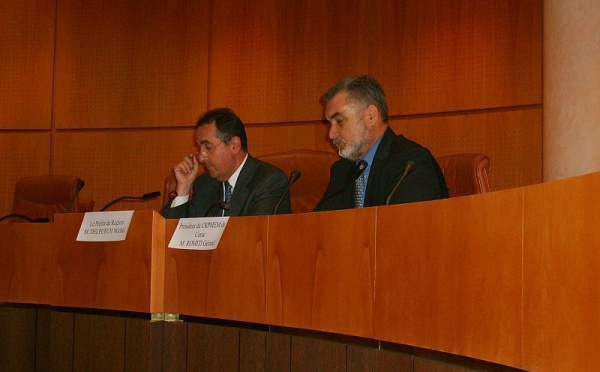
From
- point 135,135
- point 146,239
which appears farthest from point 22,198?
point 146,239

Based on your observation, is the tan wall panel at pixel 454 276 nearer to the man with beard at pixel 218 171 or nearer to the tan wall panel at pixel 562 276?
the tan wall panel at pixel 562 276

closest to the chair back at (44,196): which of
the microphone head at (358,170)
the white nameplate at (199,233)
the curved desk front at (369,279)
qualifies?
the curved desk front at (369,279)

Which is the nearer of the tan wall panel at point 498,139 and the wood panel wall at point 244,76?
the tan wall panel at point 498,139

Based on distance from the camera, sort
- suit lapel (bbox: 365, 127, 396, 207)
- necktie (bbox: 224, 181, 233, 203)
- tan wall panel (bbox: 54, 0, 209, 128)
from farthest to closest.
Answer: tan wall panel (bbox: 54, 0, 209, 128), necktie (bbox: 224, 181, 233, 203), suit lapel (bbox: 365, 127, 396, 207)

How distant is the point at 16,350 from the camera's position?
3.04 meters

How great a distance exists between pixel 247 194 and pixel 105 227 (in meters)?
0.94

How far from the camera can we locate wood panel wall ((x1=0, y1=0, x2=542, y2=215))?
4.93m

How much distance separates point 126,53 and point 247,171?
8.47ft

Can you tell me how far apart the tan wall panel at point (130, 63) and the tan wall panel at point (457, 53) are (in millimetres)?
1366

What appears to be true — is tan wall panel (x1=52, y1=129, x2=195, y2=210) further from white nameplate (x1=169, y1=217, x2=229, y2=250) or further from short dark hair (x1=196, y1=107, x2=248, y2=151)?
white nameplate (x1=169, y1=217, x2=229, y2=250)

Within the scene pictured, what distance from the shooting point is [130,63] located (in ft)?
20.0

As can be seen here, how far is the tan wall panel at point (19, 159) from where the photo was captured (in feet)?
20.5

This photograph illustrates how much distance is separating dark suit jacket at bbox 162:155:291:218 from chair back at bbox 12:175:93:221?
119 cm

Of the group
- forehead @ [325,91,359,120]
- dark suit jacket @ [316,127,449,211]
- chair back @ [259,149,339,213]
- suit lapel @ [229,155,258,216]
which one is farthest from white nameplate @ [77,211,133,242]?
chair back @ [259,149,339,213]
